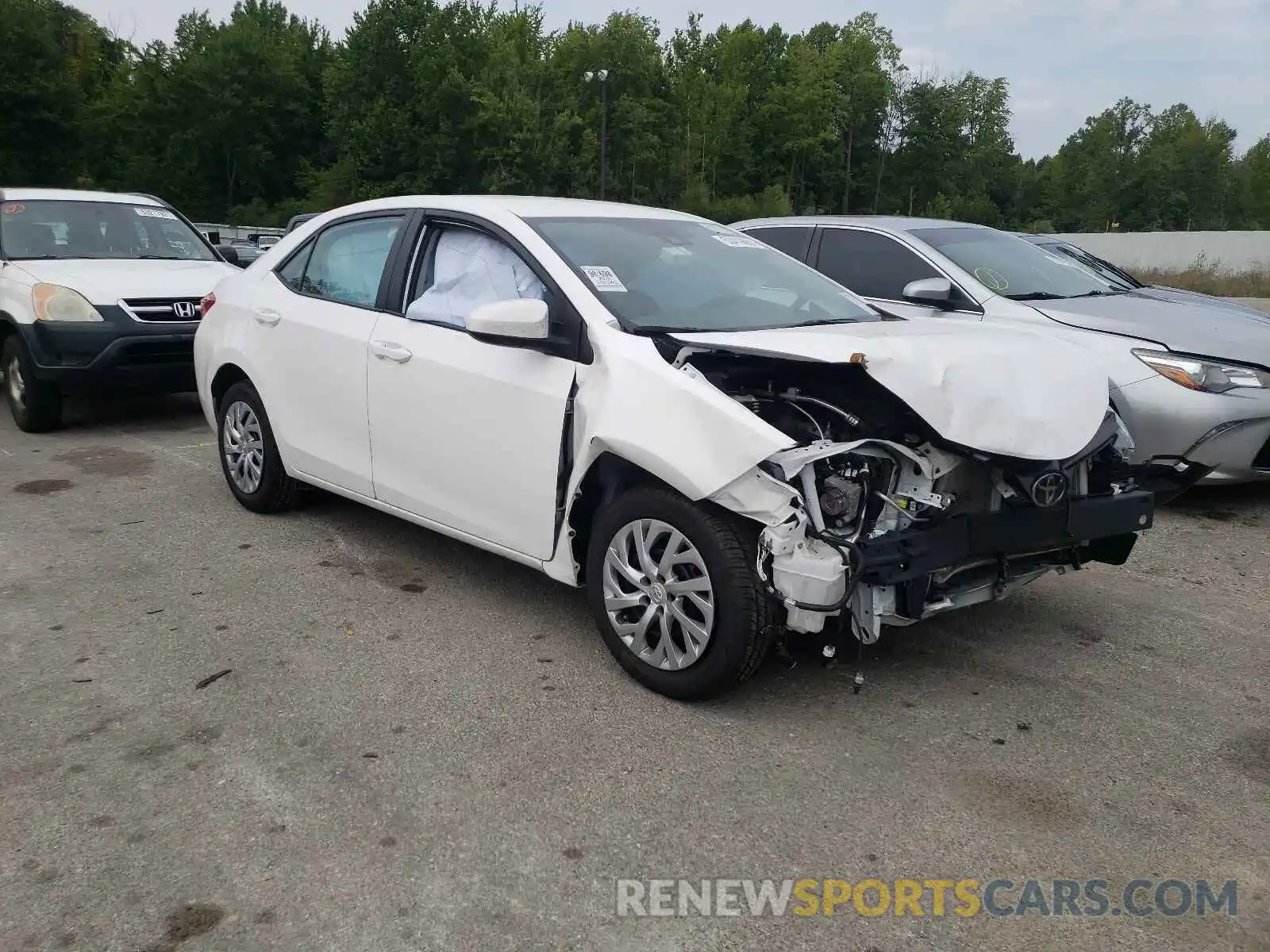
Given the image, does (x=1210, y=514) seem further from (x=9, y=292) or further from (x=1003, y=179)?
(x=1003, y=179)

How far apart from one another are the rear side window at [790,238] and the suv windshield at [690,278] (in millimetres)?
2429

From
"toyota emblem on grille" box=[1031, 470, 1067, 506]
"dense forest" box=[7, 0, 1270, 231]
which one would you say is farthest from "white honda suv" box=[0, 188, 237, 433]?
"dense forest" box=[7, 0, 1270, 231]

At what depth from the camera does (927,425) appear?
332cm

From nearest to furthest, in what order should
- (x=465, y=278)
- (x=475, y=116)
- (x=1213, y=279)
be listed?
Result: (x=465, y=278) → (x=1213, y=279) → (x=475, y=116)

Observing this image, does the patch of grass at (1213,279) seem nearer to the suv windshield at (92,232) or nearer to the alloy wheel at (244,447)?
the suv windshield at (92,232)

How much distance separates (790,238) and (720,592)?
4600mm

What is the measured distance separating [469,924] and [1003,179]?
9745cm

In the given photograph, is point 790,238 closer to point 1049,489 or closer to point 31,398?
point 1049,489

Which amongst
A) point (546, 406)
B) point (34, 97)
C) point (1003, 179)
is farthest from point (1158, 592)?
point (1003, 179)

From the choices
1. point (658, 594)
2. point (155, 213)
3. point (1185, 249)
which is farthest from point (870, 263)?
point (1185, 249)

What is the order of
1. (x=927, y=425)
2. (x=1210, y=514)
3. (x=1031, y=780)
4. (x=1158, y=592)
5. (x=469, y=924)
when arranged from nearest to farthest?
1. (x=469, y=924)
2. (x=1031, y=780)
3. (x=927, y=425)
4. (x=1158, y=592)
5. (x=1210, y=514)

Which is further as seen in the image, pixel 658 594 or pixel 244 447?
pixel 244 447

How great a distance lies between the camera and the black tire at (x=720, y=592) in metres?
3.24

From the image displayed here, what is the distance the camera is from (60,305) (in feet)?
24.3
